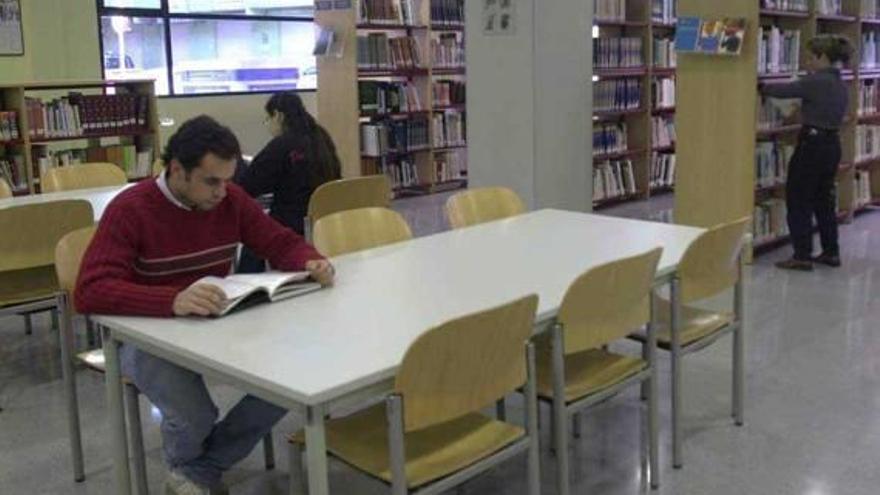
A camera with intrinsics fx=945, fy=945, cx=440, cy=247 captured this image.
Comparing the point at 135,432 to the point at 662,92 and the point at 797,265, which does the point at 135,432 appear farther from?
the point at 662,92

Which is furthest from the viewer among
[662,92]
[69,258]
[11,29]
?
[662,92]

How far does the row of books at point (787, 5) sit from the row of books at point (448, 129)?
3.69 metres

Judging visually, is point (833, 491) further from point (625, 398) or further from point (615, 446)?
point (625, 398)

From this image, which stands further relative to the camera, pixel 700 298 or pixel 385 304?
pixel 700 298

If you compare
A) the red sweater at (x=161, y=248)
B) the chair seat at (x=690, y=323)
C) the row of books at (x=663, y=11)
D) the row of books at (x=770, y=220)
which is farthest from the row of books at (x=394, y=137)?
the red sweater at (x=161, y=248)

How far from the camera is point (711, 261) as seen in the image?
3.14m

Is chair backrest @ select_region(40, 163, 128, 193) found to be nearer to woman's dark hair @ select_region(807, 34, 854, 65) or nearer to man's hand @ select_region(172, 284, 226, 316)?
man's hand @ select_region(172, 284, 226, 316)

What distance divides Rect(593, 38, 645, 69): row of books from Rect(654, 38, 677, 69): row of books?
177 mm

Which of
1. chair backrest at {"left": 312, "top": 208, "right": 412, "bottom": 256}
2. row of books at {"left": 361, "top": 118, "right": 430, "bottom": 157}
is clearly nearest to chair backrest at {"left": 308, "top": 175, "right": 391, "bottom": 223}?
chair backrest at {"left": 312, "top": 208, "right": 412, "bottom": 256}

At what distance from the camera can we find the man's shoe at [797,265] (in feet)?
19.6

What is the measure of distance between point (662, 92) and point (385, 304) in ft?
21.7

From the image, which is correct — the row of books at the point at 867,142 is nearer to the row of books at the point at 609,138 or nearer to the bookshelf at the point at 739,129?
the bookshelf at the point at 739,129

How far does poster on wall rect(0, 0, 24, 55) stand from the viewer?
7809 mm

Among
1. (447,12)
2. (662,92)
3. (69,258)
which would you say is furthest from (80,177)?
(662,92)
